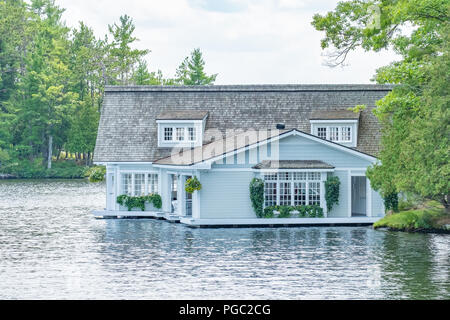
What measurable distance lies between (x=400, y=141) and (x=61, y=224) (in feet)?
52.7

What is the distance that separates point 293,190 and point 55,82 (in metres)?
59.5

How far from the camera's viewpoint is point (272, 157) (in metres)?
38.9

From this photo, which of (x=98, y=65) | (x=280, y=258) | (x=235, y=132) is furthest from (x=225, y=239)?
(x=98, y=65)

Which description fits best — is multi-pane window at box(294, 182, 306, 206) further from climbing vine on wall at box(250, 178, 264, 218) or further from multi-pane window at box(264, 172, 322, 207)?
climbing vine on wall at box(250, 178, 264, 218)

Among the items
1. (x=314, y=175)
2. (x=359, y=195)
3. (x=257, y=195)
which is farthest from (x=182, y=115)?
(x=359, y=195)

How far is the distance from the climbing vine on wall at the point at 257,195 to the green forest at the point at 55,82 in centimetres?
5572

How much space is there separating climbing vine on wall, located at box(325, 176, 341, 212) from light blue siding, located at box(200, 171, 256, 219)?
3442 millimetres

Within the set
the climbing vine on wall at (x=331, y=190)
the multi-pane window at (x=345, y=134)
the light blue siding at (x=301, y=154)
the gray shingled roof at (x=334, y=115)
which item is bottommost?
the climbing vine on wall at (x=331, y=190)

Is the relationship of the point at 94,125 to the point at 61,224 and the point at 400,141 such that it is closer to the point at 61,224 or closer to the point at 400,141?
the point at 61,224

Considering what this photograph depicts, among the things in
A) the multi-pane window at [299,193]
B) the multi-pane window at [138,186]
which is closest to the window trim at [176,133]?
the multi-pane window at [138,186]

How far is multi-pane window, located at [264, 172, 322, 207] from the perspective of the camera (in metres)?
38.8

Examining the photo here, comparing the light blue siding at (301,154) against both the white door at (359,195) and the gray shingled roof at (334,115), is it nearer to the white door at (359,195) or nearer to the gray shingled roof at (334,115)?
the white door at (359,195)

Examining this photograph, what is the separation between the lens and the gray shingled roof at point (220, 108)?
43750 mm

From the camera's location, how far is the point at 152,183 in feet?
141
